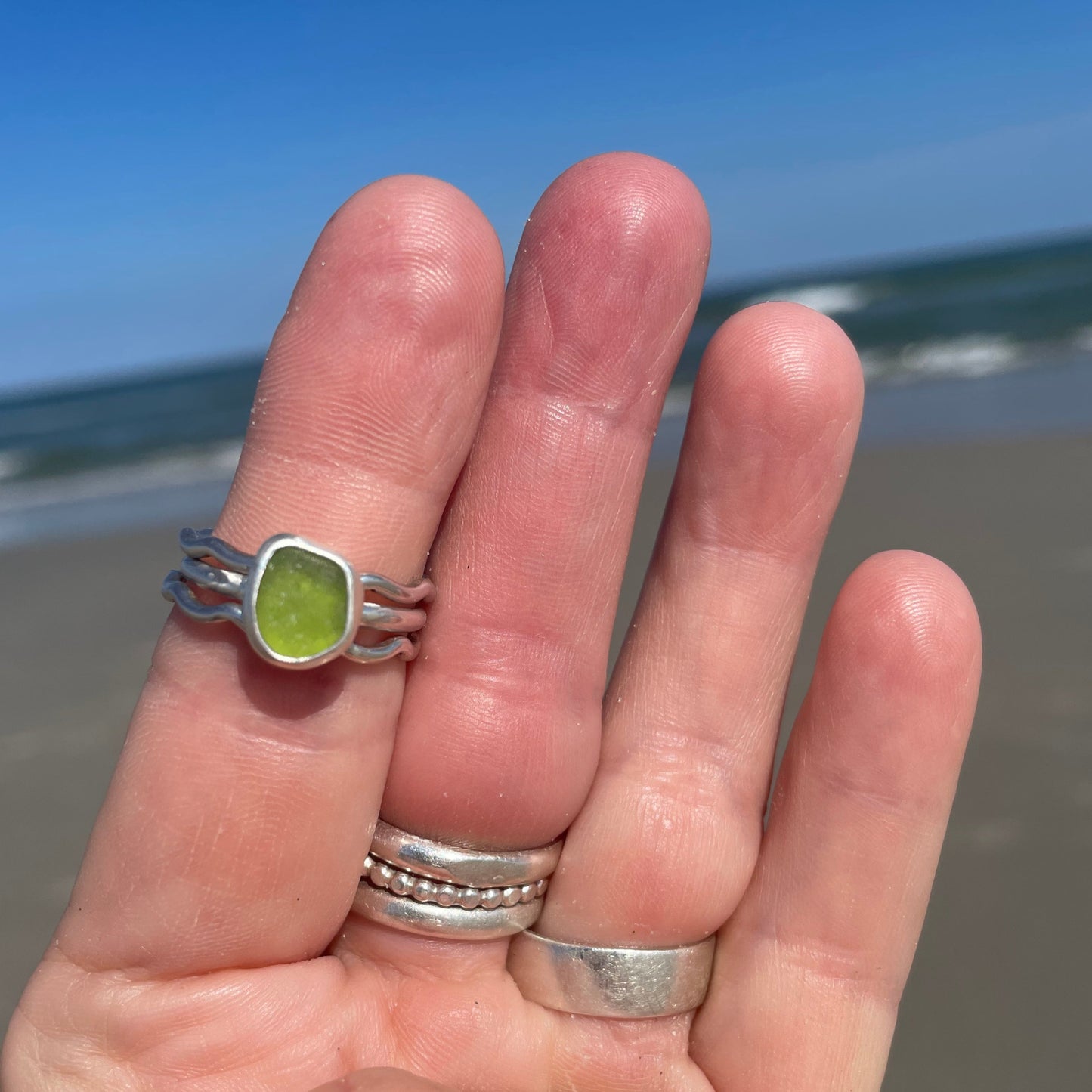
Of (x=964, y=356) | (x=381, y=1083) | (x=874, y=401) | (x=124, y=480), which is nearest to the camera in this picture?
(x=381, y=1083)

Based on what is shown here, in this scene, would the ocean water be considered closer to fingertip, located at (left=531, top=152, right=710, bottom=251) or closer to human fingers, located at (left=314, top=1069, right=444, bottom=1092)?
fingertip, located at (left=531, top=152, right=710, bottom=251)

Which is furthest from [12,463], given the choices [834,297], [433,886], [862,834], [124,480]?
[834,297]

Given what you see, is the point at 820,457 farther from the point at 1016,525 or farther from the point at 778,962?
the point at 1016,525

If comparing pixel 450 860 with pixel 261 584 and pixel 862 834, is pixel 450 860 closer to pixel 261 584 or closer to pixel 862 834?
pixel 261 584

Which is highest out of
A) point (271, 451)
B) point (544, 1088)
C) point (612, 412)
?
point (612, 412)

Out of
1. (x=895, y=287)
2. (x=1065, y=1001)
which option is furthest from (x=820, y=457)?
(x=895, y=287)

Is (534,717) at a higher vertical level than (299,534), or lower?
lower
